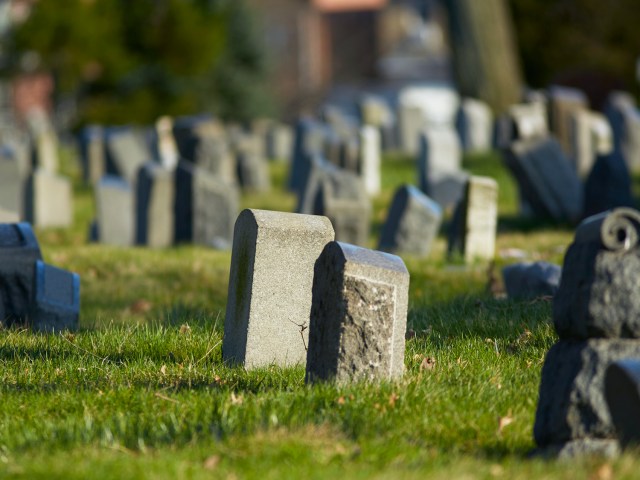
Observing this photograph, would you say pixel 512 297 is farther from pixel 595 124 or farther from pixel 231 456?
pixel 595 124

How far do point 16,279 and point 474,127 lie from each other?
747 inches

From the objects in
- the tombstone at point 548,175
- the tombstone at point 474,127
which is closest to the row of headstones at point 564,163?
the tombstone at point 548,175

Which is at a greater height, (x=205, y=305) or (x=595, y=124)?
(x=595, y=124)

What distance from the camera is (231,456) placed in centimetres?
404

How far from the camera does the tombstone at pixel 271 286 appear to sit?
19.2ft

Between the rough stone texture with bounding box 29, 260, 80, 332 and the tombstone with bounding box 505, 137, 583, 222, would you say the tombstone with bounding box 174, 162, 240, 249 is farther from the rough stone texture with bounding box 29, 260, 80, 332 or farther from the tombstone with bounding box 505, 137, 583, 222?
the rough stone texture with bounding box 29, 260, 80, 332

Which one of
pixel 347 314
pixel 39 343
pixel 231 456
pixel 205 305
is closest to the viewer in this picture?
pixel 231 456

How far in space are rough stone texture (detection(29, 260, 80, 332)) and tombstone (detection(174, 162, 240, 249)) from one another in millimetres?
5847

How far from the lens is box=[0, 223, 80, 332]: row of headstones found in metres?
7.58

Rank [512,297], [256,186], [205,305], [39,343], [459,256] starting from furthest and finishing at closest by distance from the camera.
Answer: [256,186] < [459,256] < [205,305] < [512,297] < [39,343]

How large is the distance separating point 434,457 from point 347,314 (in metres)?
0.98

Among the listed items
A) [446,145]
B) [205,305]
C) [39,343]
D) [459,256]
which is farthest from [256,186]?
[39,343]

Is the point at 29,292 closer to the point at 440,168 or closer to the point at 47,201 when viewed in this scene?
the point at 47,201

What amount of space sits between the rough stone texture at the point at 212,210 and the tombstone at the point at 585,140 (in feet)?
22.4
